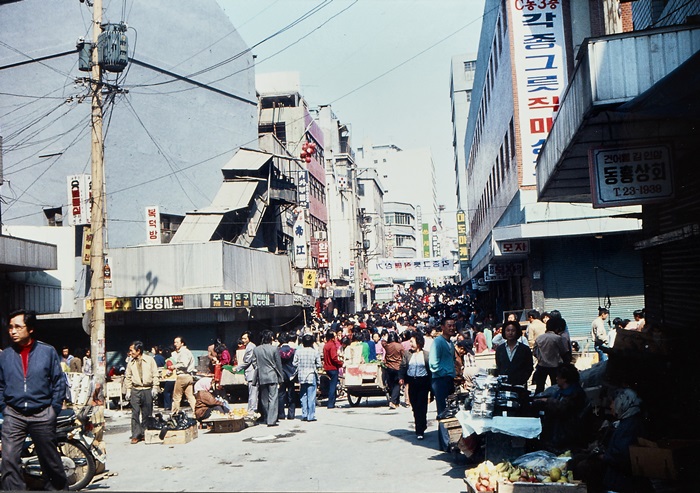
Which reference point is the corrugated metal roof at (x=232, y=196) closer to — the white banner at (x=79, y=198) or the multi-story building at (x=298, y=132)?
the white banner at (x=79, y=198)

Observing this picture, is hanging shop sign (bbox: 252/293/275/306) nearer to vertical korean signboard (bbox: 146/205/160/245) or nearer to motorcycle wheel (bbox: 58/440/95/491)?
vertical korean signboard (bbox: 146/205/160/245)

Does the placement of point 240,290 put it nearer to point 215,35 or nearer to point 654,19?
point 215,35

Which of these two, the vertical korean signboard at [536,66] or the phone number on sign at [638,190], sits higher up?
the vertical korean signboard at [536,66]

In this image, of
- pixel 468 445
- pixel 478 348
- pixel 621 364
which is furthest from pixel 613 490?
pixel 478 348

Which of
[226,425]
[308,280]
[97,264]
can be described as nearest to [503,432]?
[226,425]

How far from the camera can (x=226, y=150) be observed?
36.4 m

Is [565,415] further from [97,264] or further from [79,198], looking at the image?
[79,198]

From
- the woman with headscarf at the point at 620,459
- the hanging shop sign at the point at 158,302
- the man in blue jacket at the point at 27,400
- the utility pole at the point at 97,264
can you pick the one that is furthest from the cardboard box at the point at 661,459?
the hanging shop sign at the point at 158,302

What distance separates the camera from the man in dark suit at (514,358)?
10602 millimetres

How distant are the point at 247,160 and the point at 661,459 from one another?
1174 inches

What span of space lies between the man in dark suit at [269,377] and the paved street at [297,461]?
37 cm

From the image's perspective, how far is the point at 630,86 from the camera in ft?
26.2

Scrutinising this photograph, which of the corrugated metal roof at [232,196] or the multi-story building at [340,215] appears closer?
the corrugated metal roof at [232,196]

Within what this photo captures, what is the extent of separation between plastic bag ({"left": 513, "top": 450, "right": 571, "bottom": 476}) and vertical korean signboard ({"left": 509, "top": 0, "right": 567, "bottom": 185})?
51.5 feet
